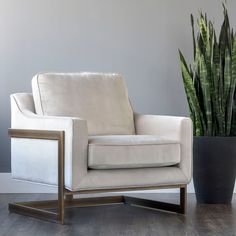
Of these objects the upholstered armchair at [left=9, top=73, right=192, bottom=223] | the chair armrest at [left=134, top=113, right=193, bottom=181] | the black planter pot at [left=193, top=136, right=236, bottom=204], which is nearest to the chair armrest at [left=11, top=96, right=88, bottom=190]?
the upholstered armchair at [left=9, top=73, right=192, bottom=223]

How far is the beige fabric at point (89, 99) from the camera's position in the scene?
360cm

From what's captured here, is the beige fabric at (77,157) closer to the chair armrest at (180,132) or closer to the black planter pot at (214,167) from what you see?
the chair armrest at (180,132)

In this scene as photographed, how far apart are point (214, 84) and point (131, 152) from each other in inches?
38.2

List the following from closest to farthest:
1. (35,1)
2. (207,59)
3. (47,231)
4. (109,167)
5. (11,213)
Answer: (47,231) → (109,167) → (11,213) → (207,59) → (35,1)

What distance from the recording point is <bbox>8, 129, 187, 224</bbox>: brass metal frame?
3.12 metres

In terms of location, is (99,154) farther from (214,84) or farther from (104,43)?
(104,43)

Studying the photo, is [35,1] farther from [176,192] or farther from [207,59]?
[176,192]

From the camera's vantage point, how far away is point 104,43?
4.37 meters

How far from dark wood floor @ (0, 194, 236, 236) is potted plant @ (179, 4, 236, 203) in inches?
6.8

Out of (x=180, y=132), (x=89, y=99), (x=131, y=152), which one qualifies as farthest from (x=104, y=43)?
(x=131, y=152)

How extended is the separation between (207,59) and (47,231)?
1.63 metres

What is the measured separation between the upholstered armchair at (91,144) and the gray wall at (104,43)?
0.52 m

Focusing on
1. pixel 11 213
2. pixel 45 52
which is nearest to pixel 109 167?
pixel 11 213

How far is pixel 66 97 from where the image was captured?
3.63m
